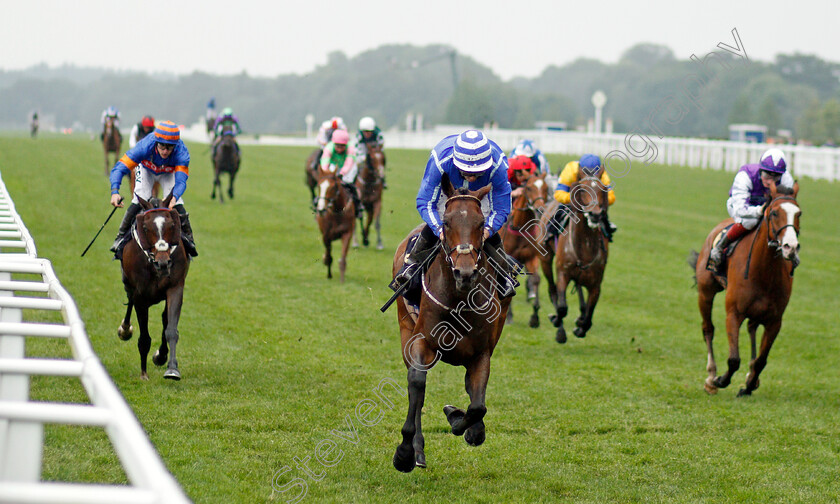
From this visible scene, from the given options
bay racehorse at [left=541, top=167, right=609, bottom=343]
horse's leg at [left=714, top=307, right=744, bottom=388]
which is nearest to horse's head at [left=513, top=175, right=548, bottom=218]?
bay racehorse at [left=541, top=167, right=609, bottom=343]

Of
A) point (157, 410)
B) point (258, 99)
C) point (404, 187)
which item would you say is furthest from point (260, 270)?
point (258, 99)

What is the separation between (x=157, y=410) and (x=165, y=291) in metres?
1.31

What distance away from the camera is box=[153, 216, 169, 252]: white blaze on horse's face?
731cm

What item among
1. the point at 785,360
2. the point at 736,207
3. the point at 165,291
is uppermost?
the point at 736,207

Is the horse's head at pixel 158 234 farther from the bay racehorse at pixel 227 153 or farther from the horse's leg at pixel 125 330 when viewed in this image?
the bay racehorse at pixel 227 153

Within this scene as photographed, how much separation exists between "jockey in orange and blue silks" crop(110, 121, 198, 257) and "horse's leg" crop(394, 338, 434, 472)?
3109 millimetres

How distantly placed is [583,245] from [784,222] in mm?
2809

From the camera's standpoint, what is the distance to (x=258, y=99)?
10325 cm

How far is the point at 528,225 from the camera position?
11117mm

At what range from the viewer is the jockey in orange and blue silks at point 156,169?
789 cm

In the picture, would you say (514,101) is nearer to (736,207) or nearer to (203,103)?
(203,103)

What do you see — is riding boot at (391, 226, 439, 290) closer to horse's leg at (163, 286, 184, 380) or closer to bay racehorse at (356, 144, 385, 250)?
horse's leg at (163, 286, 184, 380)

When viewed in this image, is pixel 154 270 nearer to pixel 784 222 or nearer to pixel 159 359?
pixel 159 359

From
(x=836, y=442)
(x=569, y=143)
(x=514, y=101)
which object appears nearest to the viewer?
(x=836, y=442)
